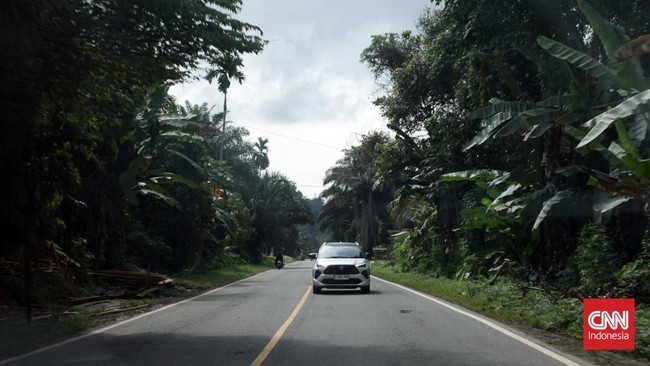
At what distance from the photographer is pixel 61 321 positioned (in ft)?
43.1

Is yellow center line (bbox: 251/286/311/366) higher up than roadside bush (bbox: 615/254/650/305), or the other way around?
roadside bush (bbox: 615/254/650/305)

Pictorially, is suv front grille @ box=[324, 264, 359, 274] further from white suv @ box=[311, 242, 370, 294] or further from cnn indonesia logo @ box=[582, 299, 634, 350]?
cnn indonesia logo @ box=[582, 299, 634, 350]

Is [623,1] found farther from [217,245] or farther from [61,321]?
[217,245]

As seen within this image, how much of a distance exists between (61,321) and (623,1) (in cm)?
1527

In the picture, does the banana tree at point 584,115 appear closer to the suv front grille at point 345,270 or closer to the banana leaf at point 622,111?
the banana leaf at point 622,111

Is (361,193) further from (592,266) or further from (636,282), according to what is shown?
(636,282)

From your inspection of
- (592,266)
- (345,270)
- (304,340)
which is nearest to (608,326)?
(304,340)

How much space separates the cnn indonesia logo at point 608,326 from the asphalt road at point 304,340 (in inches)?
30.3

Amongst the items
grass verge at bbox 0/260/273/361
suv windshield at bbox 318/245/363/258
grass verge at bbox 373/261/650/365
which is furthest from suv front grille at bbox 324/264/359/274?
grass verge at bbox 0/260/273/361

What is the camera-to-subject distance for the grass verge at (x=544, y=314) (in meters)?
9.15

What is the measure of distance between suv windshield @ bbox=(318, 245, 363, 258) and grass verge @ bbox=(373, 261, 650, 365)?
3012 millimetres

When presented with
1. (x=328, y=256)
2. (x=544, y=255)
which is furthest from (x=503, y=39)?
(x=328, y=256)

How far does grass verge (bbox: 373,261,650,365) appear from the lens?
Answer: 9.15 metres

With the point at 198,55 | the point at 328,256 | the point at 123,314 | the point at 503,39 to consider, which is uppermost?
the point at 503,39
